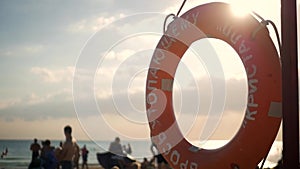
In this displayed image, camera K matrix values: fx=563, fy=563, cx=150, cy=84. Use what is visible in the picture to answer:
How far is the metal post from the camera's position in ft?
11.3

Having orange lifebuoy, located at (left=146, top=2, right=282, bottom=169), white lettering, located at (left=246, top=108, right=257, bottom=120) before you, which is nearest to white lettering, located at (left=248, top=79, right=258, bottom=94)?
orange lifebuoy, located at (left=146, top=2, right=282, bottom=169)

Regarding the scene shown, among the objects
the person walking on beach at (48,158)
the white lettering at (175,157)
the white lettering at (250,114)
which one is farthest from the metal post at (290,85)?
the person walking on beach at (48,158)

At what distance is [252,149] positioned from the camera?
4184 millimetres

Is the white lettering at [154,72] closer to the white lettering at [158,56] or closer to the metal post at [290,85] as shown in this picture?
the white lettering at [158,56]

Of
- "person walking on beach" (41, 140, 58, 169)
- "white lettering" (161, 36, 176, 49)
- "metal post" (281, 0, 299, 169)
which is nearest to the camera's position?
"metal post" (281, 0, 299, 169)

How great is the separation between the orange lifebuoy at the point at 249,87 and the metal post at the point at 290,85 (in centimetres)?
56

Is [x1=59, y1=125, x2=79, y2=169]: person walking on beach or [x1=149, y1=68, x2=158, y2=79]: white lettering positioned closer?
[x1=149, y1=68, x2=158, y2=79]: white lettering

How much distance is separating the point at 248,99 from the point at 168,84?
3.57ft

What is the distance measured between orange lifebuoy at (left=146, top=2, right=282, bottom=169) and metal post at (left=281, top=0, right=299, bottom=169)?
56 centimetres

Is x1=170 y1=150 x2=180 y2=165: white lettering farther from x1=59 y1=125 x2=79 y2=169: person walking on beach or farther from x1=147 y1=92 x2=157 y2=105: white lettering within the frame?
x1=59 y1=125 x2=79 y2=169: person walking on beach

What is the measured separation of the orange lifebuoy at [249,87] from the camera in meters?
4.13

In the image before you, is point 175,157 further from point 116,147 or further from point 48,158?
point 116,147

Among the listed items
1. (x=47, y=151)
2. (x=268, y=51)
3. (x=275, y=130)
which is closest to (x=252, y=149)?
(x=275, y=130)

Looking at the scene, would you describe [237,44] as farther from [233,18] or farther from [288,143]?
[288,143]
